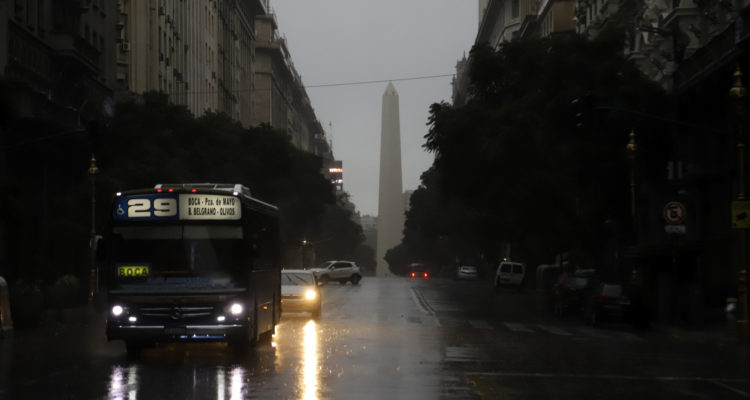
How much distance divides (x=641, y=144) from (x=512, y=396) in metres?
34.3

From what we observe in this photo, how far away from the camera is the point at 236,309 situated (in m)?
20.1

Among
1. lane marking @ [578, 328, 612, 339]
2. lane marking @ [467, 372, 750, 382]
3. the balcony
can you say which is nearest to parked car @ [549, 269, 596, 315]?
lane marking @ [578, 328, 612, 339]

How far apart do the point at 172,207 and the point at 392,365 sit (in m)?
4.73

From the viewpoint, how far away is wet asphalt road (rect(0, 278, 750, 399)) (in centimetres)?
1480

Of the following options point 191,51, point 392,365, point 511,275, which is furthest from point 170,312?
point 191,51

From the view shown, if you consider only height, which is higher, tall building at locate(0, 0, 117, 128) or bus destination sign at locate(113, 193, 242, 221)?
tall building at locate(0, 0, 117, 128)

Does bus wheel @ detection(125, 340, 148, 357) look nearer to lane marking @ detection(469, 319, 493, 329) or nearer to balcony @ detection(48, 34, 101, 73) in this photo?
lane marking @ detection(469, 319, 493, 329)

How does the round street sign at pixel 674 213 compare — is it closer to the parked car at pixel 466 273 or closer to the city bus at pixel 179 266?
the city bus at pixel 179 266

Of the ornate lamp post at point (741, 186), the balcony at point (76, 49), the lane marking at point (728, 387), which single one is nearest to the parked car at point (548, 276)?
the balcony at point (76, 49)

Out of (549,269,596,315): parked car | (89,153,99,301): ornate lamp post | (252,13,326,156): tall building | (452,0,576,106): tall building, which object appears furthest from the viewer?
(252,13,326,156): tall building

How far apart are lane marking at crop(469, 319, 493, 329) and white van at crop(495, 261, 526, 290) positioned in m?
31.5

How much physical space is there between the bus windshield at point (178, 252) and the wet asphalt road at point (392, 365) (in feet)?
4.70

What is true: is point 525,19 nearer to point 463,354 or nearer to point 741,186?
point 741,186

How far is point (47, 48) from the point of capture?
49.2m
